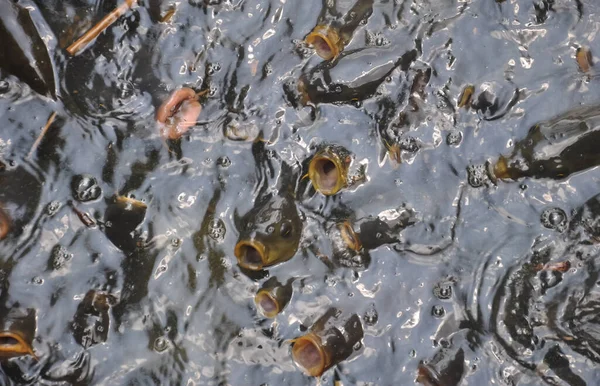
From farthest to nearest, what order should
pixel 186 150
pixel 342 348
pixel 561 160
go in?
pixel 186 150 → pixel 561 160 → pixel 342 348

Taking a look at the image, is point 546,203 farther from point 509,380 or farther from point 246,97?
point 246,97

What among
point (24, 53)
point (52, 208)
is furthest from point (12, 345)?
point (24, 53)

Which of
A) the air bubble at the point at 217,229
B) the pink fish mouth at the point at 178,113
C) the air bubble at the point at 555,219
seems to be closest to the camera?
the air bubble at the point at 555,219

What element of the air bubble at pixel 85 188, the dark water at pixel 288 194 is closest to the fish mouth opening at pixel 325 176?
the dark water at pixel 288 194

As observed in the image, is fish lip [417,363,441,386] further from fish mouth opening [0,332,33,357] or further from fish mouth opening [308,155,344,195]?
fish mouth opening [0,332,33,357]

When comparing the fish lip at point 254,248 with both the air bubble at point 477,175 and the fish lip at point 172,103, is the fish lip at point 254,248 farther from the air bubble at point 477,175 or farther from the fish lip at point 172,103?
the air bubble at point 477,175

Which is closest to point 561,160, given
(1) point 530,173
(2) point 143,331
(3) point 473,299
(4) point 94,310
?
(1) point 530,173
